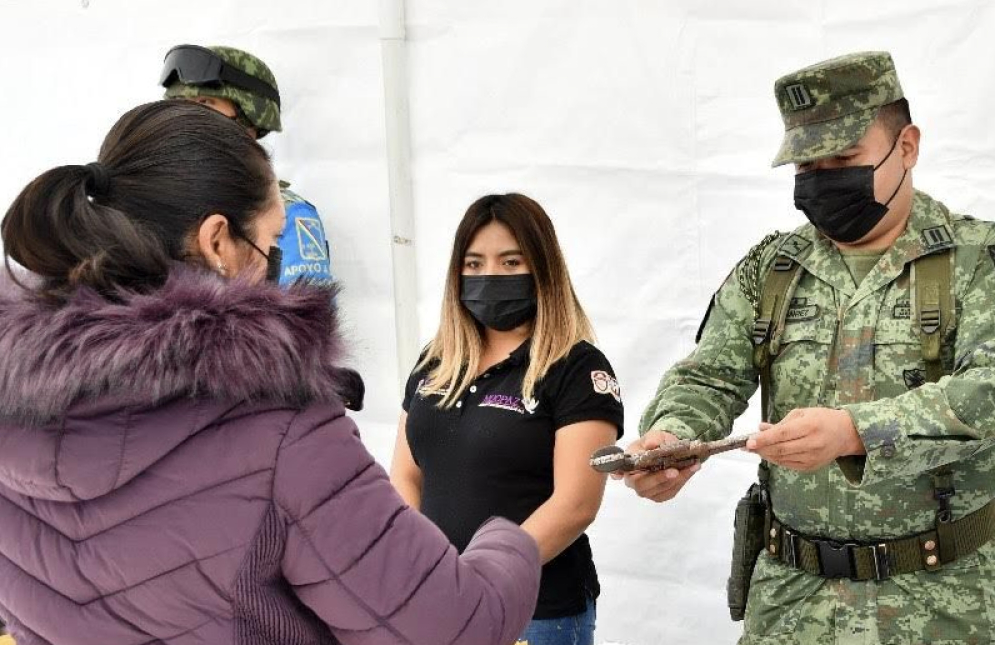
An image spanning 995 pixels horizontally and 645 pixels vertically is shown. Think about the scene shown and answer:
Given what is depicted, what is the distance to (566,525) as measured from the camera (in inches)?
104

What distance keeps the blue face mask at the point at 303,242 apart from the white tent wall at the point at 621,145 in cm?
15

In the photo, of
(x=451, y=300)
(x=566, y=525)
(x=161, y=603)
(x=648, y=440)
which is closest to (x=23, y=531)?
(x=161, y=603)

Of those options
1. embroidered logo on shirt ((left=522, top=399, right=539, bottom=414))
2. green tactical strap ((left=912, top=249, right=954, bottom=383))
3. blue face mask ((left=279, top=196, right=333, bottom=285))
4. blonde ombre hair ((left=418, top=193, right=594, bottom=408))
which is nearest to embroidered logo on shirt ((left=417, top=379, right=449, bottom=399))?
blonde ombre hair ((left=418, top=193, right=594, bottom=408))

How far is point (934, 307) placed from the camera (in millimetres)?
2227

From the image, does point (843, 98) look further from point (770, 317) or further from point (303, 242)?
point (303, 242)

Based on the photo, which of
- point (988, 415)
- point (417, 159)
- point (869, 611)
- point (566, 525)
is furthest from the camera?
point (417, 159)

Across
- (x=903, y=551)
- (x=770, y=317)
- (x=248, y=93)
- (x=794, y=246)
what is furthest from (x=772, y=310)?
(x=248, y=93)

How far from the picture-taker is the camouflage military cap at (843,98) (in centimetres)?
231

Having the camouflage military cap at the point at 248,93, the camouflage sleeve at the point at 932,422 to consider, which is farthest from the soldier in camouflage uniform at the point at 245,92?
the camouflage sleeve at the point at 932,422

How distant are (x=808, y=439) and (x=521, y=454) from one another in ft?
2.73

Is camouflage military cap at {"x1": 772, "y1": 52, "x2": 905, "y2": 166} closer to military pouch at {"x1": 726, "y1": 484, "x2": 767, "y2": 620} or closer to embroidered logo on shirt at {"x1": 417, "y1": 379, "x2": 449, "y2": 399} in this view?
military pouch at {"x1": 726, "y1": 484, "x2": 767, "y2": 620}

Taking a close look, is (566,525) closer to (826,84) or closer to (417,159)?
(826,84)

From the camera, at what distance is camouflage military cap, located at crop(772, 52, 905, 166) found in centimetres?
231

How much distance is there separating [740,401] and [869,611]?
497mm
